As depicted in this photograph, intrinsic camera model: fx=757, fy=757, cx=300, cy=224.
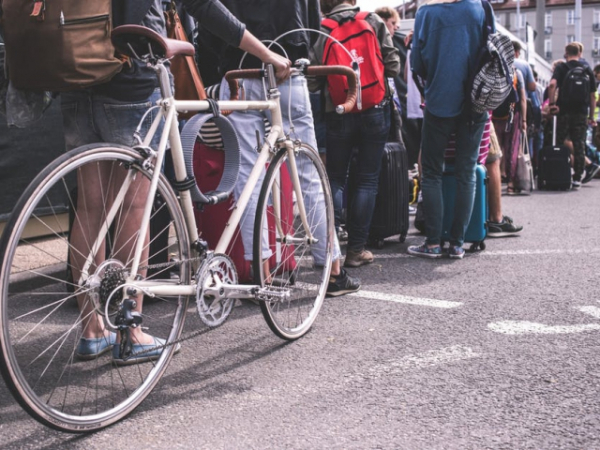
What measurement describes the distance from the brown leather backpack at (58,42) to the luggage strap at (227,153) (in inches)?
14.7

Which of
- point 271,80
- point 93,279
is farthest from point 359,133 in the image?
point 93,279

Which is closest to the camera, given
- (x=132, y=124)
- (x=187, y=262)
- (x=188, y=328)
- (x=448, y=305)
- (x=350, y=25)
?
(x=187, y=262)

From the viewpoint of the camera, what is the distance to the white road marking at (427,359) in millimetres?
3146

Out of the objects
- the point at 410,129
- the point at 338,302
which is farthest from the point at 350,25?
the point at 410,129

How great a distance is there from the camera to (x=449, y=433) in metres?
2.50

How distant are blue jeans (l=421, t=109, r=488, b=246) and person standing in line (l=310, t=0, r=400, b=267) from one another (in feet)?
1.99

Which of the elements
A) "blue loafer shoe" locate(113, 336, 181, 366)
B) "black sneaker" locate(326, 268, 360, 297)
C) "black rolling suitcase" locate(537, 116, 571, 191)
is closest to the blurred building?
"black rolling suitcase" locate(537, 116, 571, 191)

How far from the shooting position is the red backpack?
4.93 m

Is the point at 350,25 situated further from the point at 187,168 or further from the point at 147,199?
the point at 147,199

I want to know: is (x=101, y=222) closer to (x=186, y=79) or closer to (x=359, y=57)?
(x=186, y=79)

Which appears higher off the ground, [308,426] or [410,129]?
[410,129]

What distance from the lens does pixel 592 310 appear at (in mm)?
3996

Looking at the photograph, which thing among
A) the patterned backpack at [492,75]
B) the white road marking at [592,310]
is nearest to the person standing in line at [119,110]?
the white road marking at [592,310]

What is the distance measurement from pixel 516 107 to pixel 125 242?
7.13m
